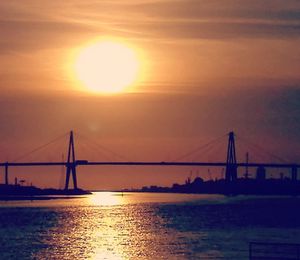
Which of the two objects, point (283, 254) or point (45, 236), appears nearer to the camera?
point (283, 254)

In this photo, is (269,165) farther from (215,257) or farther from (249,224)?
(215,257)

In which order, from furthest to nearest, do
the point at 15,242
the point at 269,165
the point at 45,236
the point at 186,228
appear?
the point at 269,165, the point at 186,228, the point at 45,236, the point at 15,242

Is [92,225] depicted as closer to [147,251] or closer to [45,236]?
[45,236]

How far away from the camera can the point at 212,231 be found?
83.9 m

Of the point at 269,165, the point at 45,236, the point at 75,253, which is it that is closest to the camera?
the point at 75,253

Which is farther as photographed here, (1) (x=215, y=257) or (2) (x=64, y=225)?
(2) (x=64, y=225)

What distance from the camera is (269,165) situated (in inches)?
6791

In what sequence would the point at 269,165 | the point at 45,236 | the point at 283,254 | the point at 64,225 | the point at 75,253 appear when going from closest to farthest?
the point at 283,254, the point at 75,253, the point at 45,236, the point at 64,225, the point at 269,165

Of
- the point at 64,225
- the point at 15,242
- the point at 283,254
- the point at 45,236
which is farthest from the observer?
the point at 64,225

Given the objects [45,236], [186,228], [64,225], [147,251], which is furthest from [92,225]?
[147,251]

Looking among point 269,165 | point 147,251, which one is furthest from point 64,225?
point 269,165

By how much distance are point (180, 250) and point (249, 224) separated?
101ft

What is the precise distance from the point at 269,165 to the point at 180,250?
108668mm

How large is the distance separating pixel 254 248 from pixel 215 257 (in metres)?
5.49
